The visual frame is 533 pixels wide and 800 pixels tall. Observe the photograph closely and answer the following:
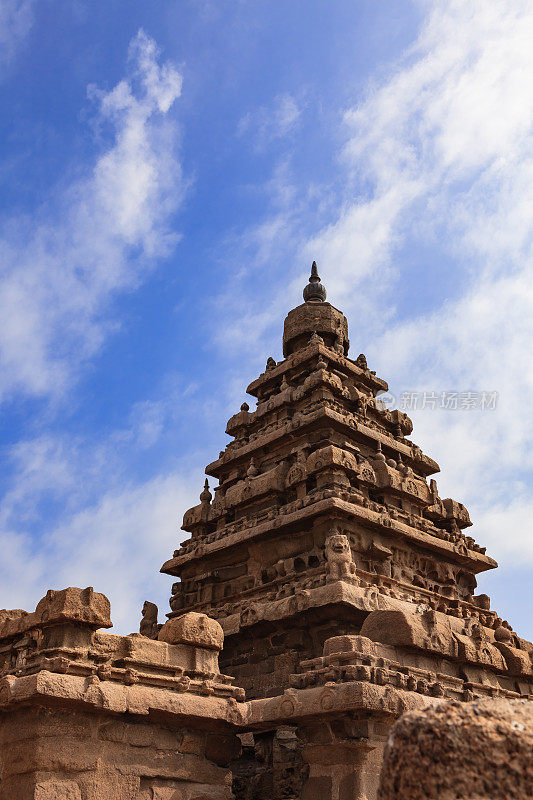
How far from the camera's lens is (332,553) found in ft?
43.3

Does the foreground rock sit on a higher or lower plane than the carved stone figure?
lower

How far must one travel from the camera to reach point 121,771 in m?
8.23

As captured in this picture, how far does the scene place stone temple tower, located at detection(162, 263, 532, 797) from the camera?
34.2 ft

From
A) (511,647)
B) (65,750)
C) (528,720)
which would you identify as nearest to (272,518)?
(511,647)

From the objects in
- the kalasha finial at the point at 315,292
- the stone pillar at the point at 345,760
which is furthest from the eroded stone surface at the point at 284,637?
the kalasha finial at the point at 315,292

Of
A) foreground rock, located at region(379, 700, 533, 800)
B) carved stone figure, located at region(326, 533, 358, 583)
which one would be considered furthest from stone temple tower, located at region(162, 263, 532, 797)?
foreground rock, located at region(379, 700, 533, 800)

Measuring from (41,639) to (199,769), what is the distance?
2704 millimetres

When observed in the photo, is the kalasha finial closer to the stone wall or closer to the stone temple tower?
the stone temple tower

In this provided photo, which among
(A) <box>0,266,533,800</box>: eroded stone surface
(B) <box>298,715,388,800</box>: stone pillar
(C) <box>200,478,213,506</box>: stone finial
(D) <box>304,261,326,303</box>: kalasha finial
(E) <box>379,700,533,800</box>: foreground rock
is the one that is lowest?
(E) <box>379,700,533,800</box>: foreground rock

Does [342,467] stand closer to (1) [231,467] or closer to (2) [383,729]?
(1) [231,467]

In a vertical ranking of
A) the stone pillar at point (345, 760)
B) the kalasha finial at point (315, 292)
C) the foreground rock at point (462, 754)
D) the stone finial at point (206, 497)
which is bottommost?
the foreground rock at point (462, 754)

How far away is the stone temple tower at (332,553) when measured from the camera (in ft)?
34.2

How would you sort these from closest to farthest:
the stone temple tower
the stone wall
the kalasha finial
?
the stone wall, the stone temple tower, the kalasha finial

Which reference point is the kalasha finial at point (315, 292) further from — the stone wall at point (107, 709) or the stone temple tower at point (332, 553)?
the stone wall at point (107, 709)
